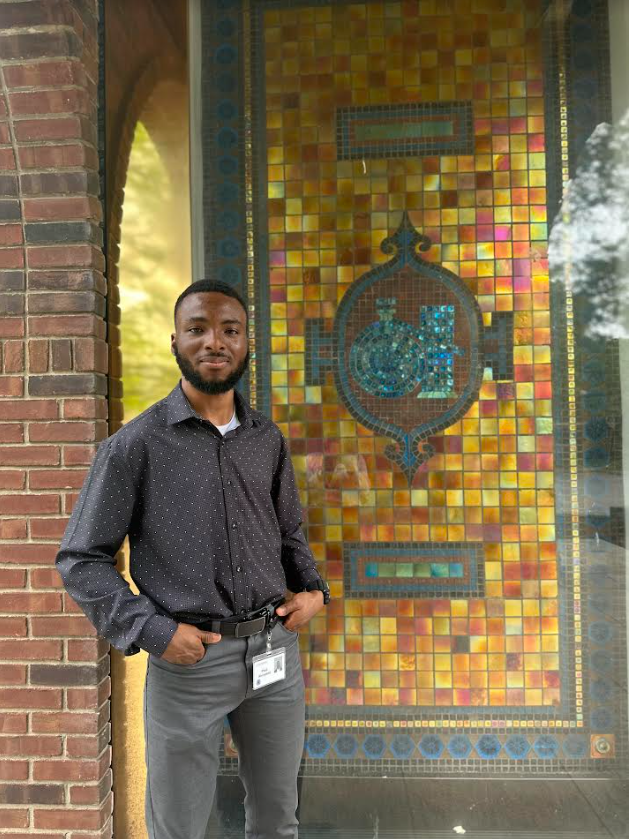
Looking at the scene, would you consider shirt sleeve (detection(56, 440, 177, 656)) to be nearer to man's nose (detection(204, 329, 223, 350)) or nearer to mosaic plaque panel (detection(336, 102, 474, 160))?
man's nose (detection(204, 329, 223, 350))

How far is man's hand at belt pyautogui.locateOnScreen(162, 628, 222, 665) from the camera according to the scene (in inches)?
65.2

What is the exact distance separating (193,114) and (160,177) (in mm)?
318

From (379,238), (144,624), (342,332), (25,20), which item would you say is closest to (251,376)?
(342,332)

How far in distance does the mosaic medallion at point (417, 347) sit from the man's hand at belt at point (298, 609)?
875 millimetres

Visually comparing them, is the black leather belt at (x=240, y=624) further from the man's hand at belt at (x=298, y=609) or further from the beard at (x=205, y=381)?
the beard at (x=205, y=381)

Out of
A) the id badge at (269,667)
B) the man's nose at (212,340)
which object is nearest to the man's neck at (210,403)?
the man's nose at (212,340)

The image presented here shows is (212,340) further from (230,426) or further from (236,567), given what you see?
(236,567)

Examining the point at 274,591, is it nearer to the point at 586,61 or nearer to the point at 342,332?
the point at 342,332

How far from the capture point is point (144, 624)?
64.5 inches

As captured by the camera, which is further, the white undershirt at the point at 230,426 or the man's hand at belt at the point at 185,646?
the white undershirt at the point at 230,426

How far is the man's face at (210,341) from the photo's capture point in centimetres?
181

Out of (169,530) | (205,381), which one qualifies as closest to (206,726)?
(169,530)

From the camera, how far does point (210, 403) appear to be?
1.91 meters

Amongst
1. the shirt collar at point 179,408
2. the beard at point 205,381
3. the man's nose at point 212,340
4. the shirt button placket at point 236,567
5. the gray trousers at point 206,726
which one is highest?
the man's nose at point 212,340
